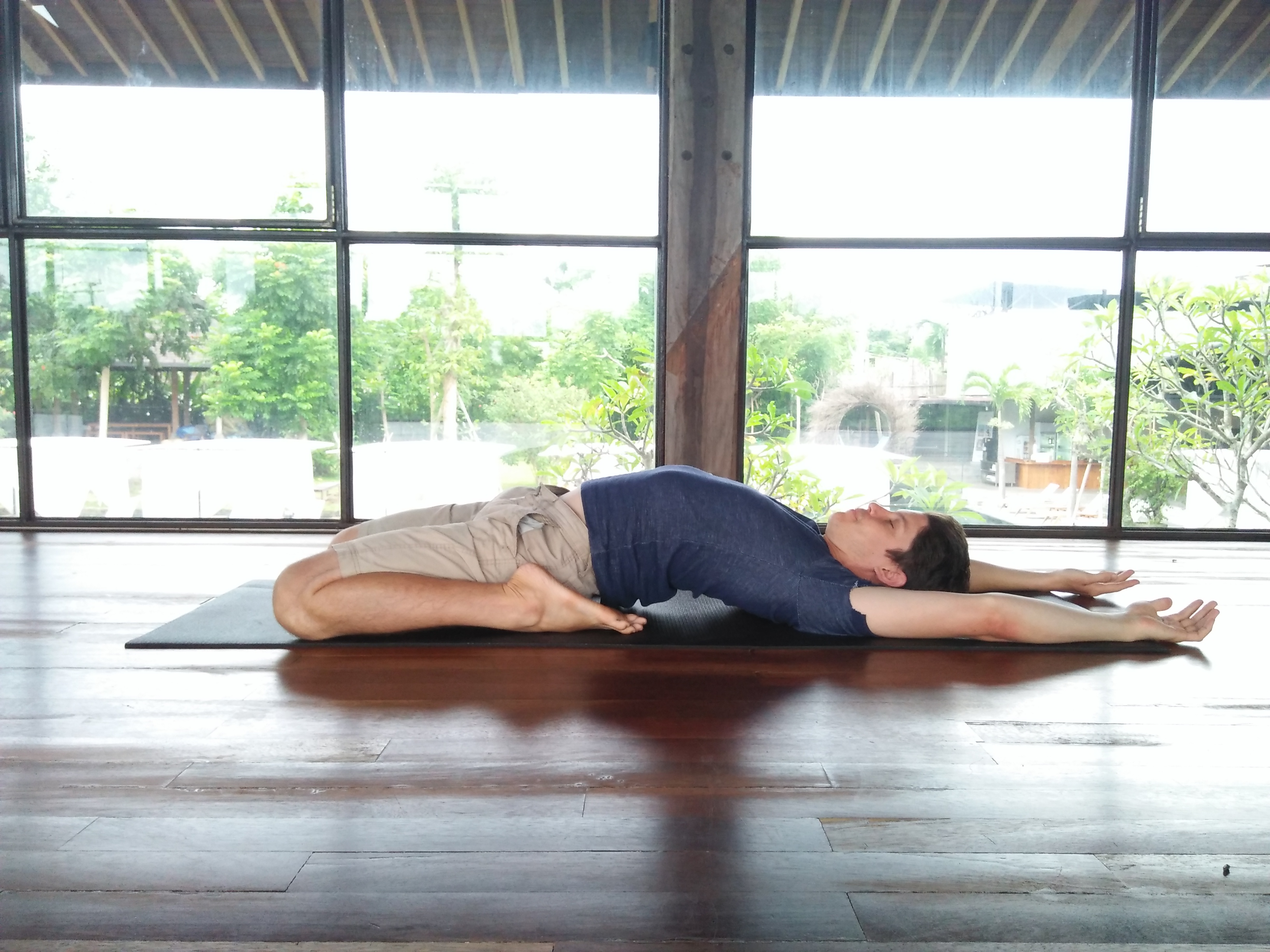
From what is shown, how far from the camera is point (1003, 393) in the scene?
409 centimetres

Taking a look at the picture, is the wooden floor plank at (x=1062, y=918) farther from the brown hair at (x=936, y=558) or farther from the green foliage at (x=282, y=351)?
the green foliage at (x=282, y=351)

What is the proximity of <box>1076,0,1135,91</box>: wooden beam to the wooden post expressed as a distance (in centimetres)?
145

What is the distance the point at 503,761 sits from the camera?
1.52 metres

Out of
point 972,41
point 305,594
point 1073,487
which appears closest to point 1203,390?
point 1073,487

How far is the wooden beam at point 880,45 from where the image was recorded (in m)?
3.98

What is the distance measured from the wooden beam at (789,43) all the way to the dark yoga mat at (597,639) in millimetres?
2567

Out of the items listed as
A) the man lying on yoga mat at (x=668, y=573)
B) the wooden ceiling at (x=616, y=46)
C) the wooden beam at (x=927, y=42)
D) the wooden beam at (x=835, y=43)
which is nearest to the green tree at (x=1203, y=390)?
the wooden ceiling at (x=616, y=46)

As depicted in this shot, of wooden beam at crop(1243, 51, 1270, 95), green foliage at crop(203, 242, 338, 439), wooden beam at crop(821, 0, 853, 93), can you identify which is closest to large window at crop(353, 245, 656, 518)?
green foliage at crop(203, 242, 338, 439)

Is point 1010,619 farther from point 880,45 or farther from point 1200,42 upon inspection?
point 1200,42

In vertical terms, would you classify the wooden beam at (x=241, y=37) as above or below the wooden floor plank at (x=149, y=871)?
above

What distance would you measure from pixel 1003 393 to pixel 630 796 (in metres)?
3.26

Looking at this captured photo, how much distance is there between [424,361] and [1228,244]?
347 cm

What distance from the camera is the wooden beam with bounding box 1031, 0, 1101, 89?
12.9 feet

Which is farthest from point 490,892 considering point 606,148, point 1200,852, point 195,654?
point 606,148
